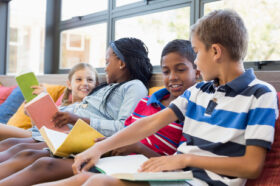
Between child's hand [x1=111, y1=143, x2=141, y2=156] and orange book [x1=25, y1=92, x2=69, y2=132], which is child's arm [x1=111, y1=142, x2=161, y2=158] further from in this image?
orange book [x1=25, y1=92, x2=69, y2=132]

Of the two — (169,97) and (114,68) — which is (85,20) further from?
(169,97)

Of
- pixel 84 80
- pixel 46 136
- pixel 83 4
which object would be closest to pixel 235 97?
pixel 46 136

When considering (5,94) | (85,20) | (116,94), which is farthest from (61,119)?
(85,20)

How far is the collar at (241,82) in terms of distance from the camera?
1.00 meters

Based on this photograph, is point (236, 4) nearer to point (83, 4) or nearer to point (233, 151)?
point (233, 151)

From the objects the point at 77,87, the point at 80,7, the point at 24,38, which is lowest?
the point at 77,87

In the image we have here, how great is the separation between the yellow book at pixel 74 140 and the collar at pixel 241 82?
550mm

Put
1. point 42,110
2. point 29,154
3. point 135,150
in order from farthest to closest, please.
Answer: point 42,110
point 29,154
point 135,150

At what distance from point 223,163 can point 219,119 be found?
6.1 inches

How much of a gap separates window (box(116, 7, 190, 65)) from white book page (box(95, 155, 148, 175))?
1349 mm

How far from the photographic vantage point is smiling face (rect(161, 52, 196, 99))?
1.40m

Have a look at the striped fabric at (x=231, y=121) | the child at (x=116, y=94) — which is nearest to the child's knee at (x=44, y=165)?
the child at (x=116, y=94)

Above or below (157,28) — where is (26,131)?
below

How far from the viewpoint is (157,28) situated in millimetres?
2525
